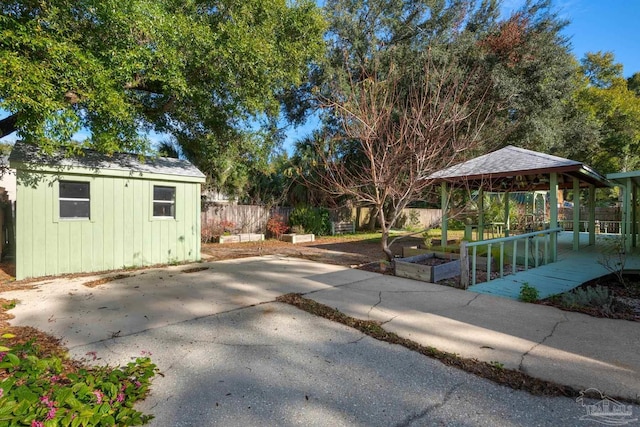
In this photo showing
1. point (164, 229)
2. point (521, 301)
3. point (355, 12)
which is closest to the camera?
point (521, 301)

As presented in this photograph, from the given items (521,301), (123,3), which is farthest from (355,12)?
(521,301)

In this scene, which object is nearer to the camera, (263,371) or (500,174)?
(263,371)

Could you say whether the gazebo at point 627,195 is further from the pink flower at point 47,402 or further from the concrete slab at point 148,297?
the pink flower at point 47,402

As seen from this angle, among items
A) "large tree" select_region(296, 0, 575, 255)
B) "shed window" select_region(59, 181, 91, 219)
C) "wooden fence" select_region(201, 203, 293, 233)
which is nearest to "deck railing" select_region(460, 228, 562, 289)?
"large tree" select_region(296, 0, 575, 255)

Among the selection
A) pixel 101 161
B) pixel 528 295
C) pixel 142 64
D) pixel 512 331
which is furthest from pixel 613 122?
pixel 101 161

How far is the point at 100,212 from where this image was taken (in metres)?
6.85

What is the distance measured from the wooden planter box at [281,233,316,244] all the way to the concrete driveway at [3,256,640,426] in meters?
7.97

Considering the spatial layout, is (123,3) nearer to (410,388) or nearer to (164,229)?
(164,229)

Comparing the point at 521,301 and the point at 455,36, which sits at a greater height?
the point at 455,36

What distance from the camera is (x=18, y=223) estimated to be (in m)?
5.91

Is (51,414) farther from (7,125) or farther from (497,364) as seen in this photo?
(7,125)

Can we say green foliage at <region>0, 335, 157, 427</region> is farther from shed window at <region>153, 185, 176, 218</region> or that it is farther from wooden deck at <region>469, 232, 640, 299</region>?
shed window at <region>153, 185, 176, 218</region>

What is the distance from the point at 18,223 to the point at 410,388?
24.2 feet

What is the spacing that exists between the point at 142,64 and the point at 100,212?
3324mm
